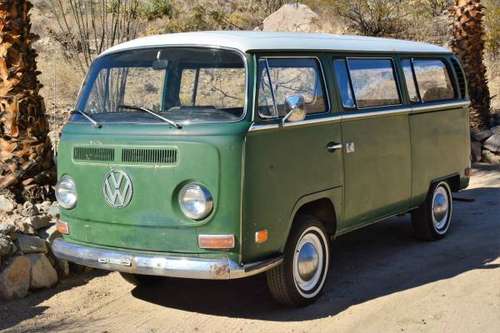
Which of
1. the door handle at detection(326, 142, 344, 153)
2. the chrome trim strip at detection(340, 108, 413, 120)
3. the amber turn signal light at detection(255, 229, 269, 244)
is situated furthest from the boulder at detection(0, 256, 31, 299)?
the chrome trim strip at detection(340, 108, 413, 120)

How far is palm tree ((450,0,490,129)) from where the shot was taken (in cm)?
1409

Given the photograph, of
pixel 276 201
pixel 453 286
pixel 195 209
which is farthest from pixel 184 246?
pixel 453 286

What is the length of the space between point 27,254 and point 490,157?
31.4 ft

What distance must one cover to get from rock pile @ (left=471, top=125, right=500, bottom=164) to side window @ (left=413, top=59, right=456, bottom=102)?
554 cm

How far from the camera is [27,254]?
6148mm

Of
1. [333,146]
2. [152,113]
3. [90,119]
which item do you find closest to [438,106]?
[333,146]

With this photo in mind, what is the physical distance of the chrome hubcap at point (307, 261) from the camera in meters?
5.63

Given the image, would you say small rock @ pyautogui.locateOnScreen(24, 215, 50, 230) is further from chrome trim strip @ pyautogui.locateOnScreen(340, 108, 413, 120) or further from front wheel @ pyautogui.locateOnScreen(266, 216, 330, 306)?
chrome trim strip @ pyautogui.locateOnScreen(340, 108, 413, 120)

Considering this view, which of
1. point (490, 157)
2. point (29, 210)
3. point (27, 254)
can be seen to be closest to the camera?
point (27, 254)

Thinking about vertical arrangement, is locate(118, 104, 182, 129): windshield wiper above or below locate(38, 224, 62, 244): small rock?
above

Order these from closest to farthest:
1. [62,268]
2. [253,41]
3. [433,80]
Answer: [253,41] < [62,268] < [433,80]

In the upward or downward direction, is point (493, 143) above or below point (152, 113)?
below

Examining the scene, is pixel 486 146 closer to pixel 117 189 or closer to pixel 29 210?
pixel 29 210

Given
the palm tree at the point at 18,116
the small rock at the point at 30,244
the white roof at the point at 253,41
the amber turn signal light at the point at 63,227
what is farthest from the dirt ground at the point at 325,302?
the white roof at the point at 253,41
